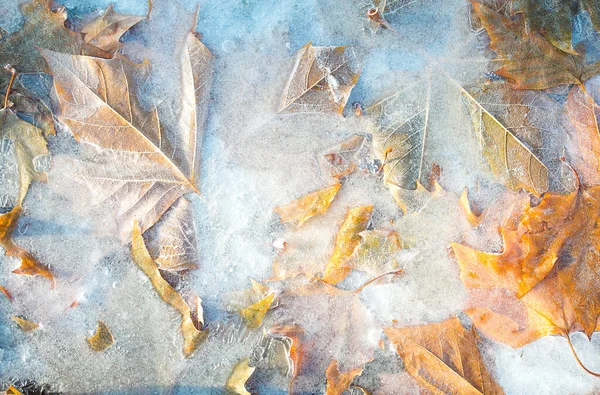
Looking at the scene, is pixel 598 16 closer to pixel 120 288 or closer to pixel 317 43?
pixel 317 43

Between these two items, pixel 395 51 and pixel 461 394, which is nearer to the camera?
pixel 461 394

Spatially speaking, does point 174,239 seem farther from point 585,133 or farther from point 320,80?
point 585,133

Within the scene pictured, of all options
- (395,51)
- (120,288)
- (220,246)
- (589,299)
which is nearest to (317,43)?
(395,51)

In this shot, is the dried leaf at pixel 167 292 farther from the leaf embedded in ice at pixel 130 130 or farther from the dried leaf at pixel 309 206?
the dried leaf at pixel 309 206

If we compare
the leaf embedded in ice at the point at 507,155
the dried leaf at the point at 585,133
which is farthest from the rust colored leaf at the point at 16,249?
the dried leaf at the point at 585,133

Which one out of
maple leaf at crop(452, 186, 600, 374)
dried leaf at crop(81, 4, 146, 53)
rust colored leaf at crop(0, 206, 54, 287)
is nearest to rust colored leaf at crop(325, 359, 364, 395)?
maple leaf at crop(452, 186, 600, 374)

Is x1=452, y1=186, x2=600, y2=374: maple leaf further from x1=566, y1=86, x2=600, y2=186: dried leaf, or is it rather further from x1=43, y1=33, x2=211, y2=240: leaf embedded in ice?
x1=43, y1=33, x2=211, y2=240: leaf embedded in ice
